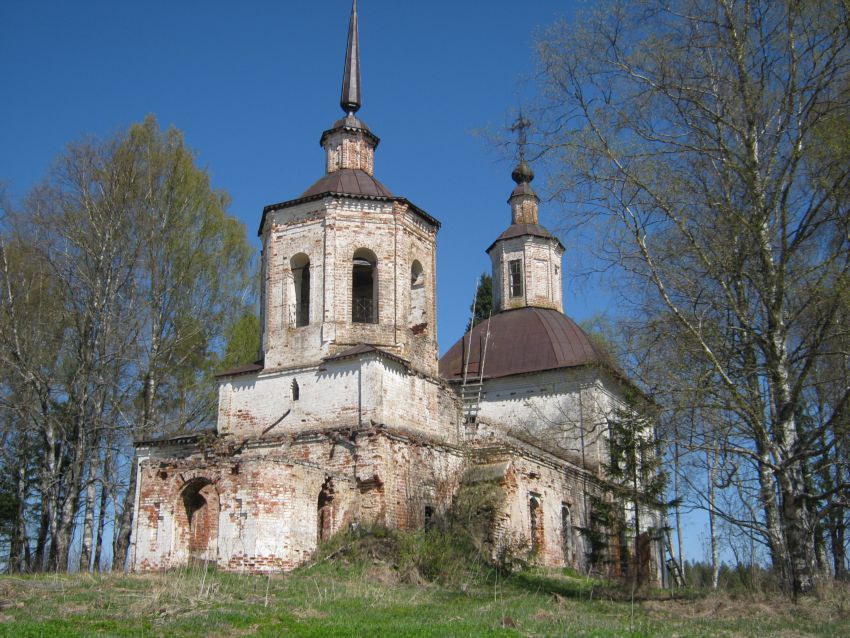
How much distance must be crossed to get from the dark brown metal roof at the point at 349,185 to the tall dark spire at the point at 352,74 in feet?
6.56

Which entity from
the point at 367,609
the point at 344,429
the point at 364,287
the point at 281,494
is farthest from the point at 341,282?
the point at 367,609

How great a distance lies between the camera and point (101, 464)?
21828 mm

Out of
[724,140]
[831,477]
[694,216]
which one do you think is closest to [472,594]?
[694,216]

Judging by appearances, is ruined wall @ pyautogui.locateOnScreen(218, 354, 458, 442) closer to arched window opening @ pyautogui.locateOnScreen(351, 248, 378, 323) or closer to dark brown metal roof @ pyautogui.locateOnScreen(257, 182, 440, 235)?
arched window opening @ pyautogui.locateOnScreen(351, 248, 378, 323)

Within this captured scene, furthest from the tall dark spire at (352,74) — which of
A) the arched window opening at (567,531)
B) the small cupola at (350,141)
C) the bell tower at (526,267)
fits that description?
the arched window opening at (567,531)

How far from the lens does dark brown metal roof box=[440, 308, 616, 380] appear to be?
23141 mm

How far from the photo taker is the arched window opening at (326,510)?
50.4ft

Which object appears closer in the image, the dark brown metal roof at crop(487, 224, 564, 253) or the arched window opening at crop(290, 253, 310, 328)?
the arched window opening at crop(290, 253, 310, 328)

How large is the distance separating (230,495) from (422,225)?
732 centimetres

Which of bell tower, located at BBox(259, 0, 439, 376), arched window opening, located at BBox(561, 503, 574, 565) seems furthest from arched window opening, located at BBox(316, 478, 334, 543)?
arched window opening, located at BBox(561, 503, 574, 565)

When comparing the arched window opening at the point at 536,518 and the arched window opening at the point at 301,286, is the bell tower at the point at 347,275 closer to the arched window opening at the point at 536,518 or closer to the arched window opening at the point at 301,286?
the arched window opening at the point at 301,286

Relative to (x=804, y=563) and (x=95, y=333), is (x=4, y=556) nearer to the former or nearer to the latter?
(x=95, y=333)

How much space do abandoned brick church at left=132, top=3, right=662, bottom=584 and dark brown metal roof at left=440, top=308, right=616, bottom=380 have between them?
7.62 ft

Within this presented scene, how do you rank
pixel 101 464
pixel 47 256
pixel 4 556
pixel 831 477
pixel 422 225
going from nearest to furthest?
pixel 831 477
pixel 422 225
pixel 47 256
pixel 101 464
pixel 4 556
